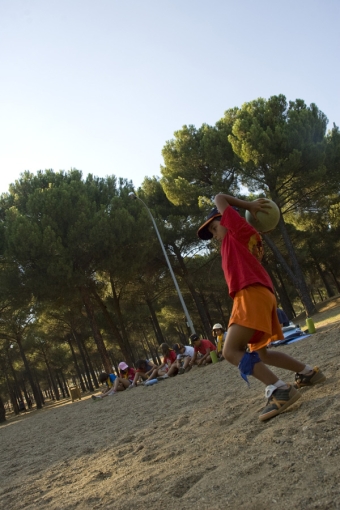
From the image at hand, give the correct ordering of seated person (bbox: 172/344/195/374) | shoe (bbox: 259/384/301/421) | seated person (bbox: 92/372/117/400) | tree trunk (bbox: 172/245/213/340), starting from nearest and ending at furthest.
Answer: shoe (bbox: 259/384/301/421), seated person (bbox: 172/344/195/374), seated person (bbox: 92/372/117/400), tree trunk (bbox: 172/245/213/340)

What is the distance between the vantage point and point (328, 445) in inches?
94.3

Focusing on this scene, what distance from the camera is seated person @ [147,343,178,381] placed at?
12953mm

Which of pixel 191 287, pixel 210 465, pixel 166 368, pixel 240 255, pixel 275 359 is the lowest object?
pixel 210 465

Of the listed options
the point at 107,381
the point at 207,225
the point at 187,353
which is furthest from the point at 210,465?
the point at 107,381

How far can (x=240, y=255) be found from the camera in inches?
138

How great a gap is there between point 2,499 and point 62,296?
1796 centimetres

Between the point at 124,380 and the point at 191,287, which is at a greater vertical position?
the point at 191,287

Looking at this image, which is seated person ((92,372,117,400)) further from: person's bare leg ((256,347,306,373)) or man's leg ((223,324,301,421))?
man's leg ((223,324,301,421))

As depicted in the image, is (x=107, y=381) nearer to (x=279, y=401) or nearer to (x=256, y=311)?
(x=279, y=401)

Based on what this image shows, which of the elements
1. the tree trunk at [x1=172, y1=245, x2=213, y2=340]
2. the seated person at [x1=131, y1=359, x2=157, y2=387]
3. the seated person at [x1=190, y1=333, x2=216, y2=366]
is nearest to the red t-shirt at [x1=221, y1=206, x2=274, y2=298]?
the seated person at [x1=190, y1=333, x2=216, y2=366]

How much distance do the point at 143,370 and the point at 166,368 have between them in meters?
0.76

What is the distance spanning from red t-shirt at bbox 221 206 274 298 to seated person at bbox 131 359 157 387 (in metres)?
10.4

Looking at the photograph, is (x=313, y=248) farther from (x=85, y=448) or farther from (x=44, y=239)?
(x=85, y=448)

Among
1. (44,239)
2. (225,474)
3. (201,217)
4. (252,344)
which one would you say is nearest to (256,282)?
(252,344)
